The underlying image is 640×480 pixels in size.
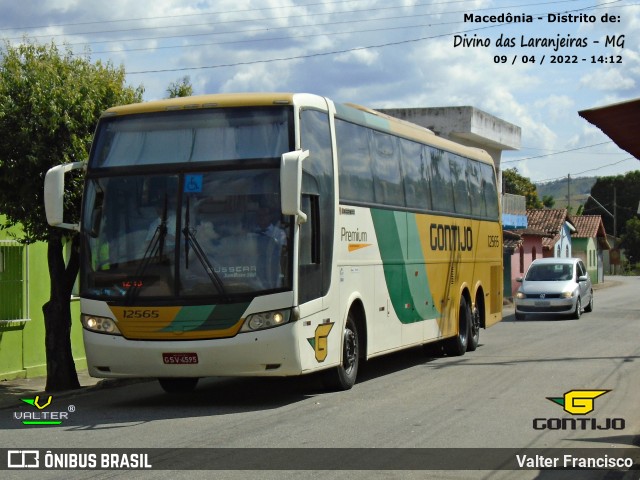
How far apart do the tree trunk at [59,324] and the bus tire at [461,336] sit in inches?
267

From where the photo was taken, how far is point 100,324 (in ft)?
40.2

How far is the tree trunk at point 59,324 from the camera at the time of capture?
15.5 metres

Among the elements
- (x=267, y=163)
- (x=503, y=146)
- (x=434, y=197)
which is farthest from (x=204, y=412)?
(x=503, y=146)

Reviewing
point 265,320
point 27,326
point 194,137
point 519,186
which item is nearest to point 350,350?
point 265,320

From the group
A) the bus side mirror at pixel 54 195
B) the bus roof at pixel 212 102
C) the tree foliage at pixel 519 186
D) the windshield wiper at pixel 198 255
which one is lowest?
the windshield wiper at pixel 198 255

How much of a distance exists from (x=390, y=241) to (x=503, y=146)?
112 ft

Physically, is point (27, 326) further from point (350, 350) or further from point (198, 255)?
point (198, 255)

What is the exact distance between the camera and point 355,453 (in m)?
9.05

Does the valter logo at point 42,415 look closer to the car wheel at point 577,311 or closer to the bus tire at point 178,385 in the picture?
the bus tire at point 178,385

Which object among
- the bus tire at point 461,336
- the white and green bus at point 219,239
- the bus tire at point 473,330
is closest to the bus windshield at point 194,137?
the white and green bus at point 219,239

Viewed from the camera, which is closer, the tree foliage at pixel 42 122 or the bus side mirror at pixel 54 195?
the bus side mirror at pixel 54 195

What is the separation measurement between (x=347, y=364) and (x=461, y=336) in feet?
→ 19.9

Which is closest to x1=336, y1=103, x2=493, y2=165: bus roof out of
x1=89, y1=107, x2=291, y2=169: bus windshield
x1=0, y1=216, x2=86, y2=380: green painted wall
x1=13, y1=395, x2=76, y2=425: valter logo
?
x1=89, y1=107, x2=291, y2=169: bus windshield

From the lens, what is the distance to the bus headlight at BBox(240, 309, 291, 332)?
1175 centimetres
